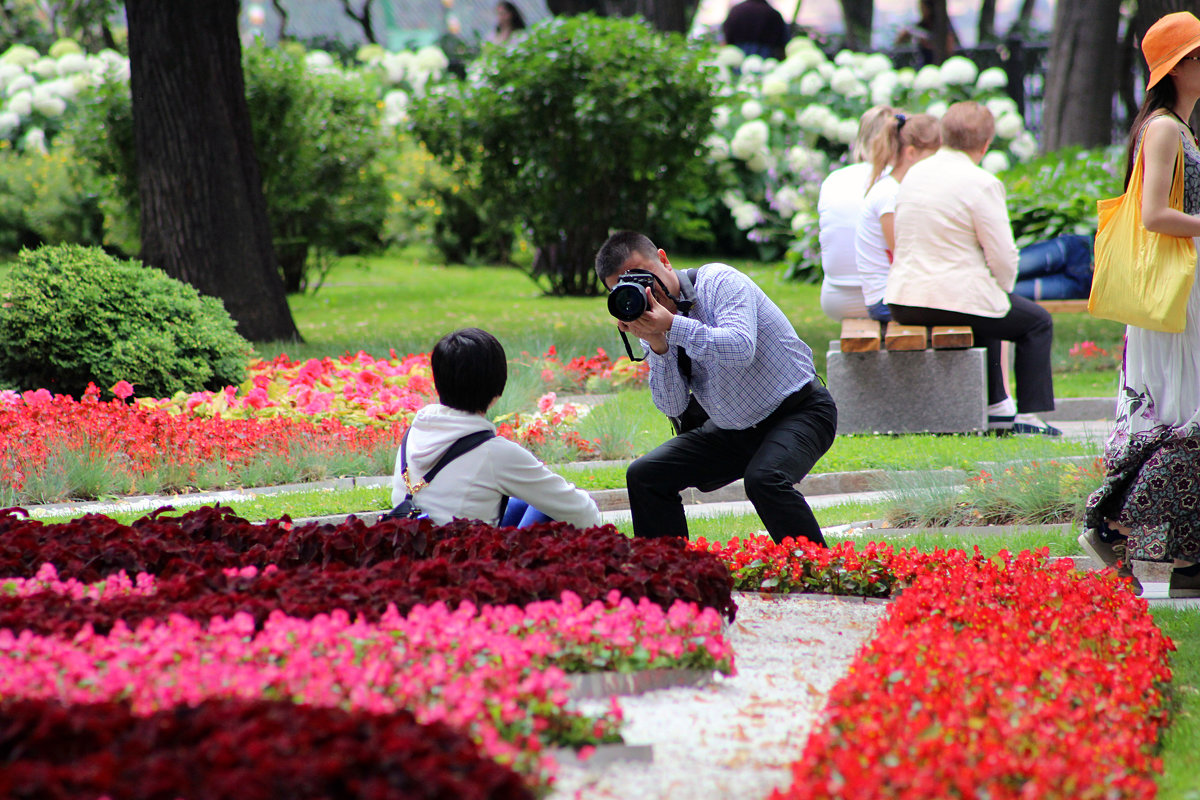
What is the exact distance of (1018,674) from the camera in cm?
296

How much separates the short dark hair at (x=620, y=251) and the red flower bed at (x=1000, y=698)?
1485 mm

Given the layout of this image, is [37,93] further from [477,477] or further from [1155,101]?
[1155,101]

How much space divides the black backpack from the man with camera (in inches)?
25.5

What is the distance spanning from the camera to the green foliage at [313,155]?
47.6ft

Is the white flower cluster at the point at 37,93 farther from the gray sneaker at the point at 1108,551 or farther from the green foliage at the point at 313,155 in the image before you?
the gray sneaker at the point at 1108,551

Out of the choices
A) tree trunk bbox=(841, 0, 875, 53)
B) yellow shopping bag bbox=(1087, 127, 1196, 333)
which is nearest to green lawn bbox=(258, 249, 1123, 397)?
yellow shopping bag bbox=(1087, 127, 1196, 333)

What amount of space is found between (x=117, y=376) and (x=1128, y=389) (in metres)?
6.12

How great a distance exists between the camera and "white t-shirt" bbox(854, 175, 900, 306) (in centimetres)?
797

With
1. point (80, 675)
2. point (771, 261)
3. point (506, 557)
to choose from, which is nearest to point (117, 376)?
point (506, 557)

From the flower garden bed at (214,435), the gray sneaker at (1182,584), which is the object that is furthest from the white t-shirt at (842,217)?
the gray sneaker at (1182,584)

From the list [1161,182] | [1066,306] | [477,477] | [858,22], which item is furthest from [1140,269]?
[858,22]

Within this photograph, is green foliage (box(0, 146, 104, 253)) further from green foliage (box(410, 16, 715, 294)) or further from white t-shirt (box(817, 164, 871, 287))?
white t-shirt (box(817, 164, 871, 287))

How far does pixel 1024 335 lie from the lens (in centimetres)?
789

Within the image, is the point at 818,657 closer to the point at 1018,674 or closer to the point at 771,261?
the point at 1018,674
